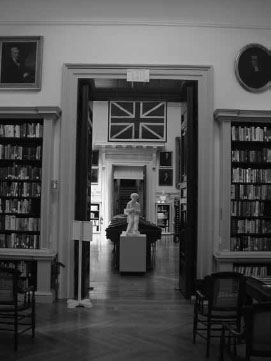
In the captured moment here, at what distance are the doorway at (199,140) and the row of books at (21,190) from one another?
0.45 meters

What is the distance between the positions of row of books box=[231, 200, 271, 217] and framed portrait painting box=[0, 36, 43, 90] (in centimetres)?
404

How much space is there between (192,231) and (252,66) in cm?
311

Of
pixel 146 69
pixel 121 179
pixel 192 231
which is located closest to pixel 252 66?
pixel 146 69

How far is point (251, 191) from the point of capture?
291 inches

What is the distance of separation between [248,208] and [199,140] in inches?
57.7

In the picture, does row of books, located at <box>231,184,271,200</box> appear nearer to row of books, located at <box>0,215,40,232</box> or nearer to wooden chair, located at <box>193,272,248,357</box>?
wooden chair, located at <box>193,272,248,357</box>

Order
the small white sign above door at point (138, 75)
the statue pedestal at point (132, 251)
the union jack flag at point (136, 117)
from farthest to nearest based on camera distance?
the union jack flag at point (136, 117), the statue pedestal at point (132, 251), the small white sign above door at point (138, 75)

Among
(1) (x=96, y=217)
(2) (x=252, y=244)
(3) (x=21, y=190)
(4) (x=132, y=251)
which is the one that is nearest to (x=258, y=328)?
(2) (x=252, y=244)

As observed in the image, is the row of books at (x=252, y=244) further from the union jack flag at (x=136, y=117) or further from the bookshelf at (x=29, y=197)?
the union jack flag at (x=136, y=117)

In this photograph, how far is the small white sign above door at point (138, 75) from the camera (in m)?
7.53

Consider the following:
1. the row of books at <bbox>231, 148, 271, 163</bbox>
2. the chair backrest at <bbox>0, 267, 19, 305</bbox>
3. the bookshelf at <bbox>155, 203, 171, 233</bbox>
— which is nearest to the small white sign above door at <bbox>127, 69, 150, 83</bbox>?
the row of books at <bbox>231, 148, 271, 163</bbox>

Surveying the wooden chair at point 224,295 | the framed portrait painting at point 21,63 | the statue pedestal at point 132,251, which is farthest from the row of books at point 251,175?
the framed portrait painting at point 21,63

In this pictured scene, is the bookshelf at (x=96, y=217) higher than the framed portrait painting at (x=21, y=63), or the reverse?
the framed portrait painting at (x=21, y=63)

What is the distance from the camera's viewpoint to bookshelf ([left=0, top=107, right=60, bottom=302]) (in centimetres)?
712
